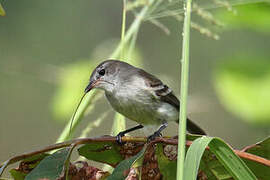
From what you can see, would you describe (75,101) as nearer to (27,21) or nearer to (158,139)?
(158,139)

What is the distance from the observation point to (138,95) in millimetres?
A: 2307

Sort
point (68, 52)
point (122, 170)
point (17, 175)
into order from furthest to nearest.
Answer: point (68, 52)
point (17, 175)
point (122, 170)

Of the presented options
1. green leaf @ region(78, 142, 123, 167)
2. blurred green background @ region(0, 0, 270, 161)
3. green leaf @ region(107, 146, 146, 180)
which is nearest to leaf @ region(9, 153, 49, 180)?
green leaf @ region(78, 142, 123, 167)

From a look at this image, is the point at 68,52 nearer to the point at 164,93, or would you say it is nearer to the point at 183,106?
the point at 164,93

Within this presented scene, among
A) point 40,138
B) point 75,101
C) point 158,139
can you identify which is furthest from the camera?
point 40,138

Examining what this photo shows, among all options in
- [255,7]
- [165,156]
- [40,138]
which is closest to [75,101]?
[255,7]

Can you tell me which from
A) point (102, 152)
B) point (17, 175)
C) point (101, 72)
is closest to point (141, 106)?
point (101, 72)

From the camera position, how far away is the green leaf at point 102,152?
49.9 inches

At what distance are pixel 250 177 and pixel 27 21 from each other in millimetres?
7110

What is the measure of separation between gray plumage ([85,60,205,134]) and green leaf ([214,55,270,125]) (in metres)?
0.37

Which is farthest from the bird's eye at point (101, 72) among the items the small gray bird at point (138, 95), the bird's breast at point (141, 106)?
the bird's breast at point (141, 106)

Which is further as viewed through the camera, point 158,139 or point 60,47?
point 60,47

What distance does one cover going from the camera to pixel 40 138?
684cm

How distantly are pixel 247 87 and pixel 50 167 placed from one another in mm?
994
